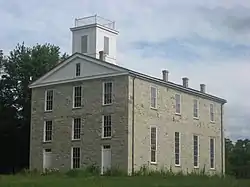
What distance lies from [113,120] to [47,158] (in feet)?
26.8

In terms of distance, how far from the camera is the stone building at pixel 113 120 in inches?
1971

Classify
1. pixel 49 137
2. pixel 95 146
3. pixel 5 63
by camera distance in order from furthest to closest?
1. pixel 5 63
2. pixel 49 137
3. pixel 95 146

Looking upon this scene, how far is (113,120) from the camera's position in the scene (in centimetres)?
5066

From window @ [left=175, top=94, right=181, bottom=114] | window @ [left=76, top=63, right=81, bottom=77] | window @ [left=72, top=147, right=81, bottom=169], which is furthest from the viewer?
window @ [left=175, top=94, right=181, bottom=114]

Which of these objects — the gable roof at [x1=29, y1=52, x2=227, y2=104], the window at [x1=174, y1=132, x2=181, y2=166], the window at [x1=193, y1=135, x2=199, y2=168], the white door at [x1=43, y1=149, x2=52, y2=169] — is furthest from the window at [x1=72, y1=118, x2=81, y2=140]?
the window at [x1=193, y1=135, x2=199, y2=168]

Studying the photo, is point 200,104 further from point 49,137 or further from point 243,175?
point 49,137

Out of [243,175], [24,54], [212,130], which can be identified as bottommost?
[243,175]

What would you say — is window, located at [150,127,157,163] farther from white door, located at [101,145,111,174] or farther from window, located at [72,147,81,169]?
window, located at [72,147,81,169]

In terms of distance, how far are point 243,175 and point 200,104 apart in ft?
36.6

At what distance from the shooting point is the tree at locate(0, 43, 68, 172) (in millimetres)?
63969

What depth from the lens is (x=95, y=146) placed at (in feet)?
168

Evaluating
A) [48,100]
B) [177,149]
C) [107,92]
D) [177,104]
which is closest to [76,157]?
[107,92]

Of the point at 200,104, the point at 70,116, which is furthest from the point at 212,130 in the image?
the point at 70,116

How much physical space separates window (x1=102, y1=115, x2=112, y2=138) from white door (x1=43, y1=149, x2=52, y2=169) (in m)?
6.31
